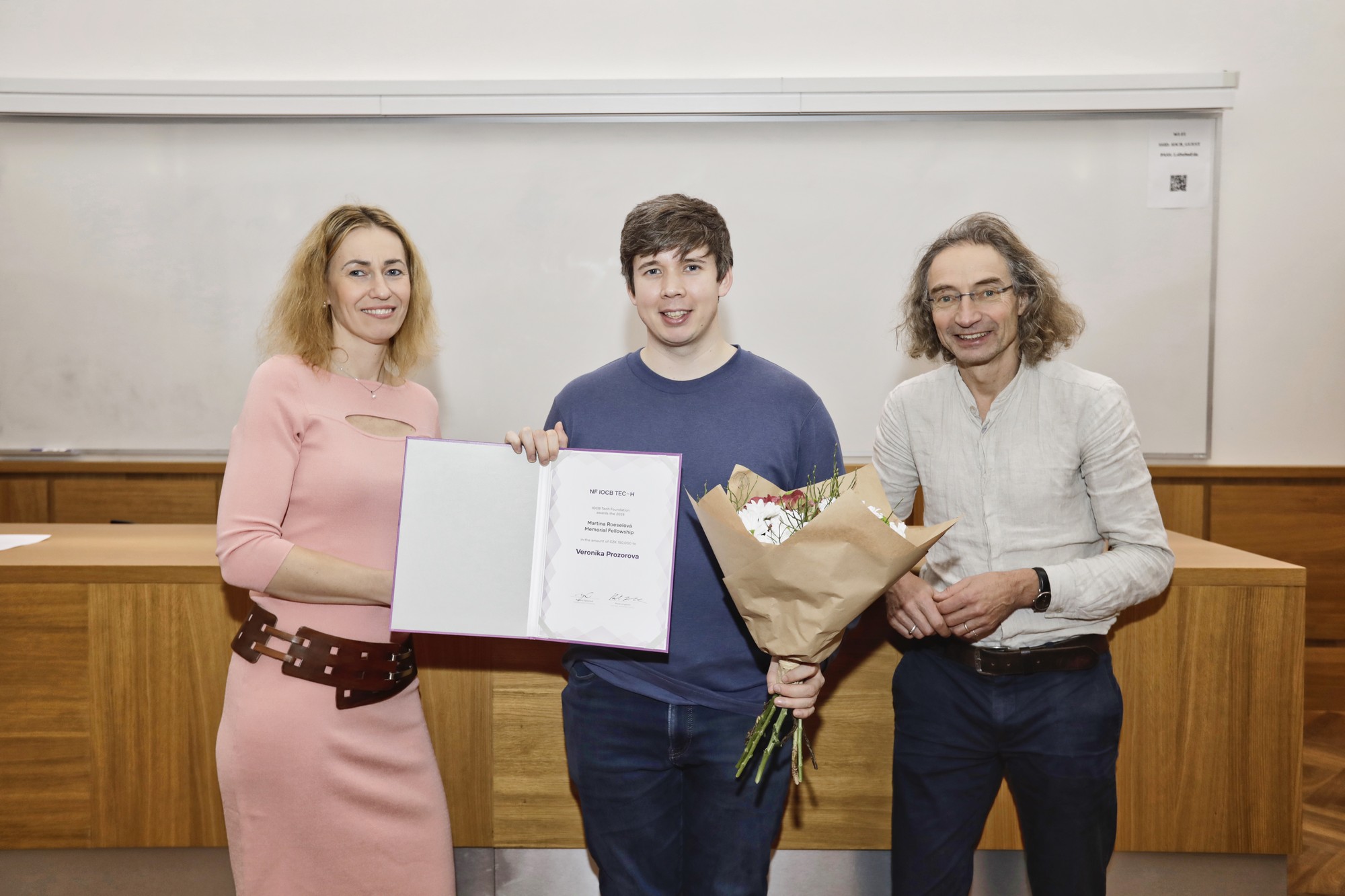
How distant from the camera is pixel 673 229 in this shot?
1.46m

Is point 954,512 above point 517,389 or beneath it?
beneath

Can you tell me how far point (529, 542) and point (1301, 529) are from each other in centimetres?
367

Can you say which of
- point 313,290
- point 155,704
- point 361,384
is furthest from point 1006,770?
point 155,704

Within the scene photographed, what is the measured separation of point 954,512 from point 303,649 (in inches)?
52.0

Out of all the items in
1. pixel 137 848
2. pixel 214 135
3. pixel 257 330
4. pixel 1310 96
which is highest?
pixel 1310 96

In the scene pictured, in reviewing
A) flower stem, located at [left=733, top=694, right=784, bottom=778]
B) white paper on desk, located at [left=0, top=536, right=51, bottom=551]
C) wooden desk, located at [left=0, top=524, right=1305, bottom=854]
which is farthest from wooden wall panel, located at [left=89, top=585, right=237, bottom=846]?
flower stem, located at [left=733, top=694, right=784, bottom=778]

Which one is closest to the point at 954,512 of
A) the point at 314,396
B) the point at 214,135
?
the point at 314,396

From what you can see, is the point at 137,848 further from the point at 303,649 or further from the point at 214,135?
the point at 214,135

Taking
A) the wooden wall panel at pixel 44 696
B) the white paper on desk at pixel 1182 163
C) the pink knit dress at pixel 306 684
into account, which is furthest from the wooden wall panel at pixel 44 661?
the white paper on desk at pixel 1182 163

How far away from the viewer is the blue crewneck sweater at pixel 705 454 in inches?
56.8

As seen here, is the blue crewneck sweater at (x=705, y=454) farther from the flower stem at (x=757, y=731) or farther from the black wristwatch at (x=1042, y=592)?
the black wristwatch at (x=1042, y=592)

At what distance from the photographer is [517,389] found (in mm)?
3617

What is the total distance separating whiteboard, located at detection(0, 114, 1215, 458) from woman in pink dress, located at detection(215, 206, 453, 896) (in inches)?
77.8

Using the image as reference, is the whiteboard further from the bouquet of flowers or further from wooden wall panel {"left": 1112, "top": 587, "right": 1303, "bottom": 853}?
the bouquet of flowers
